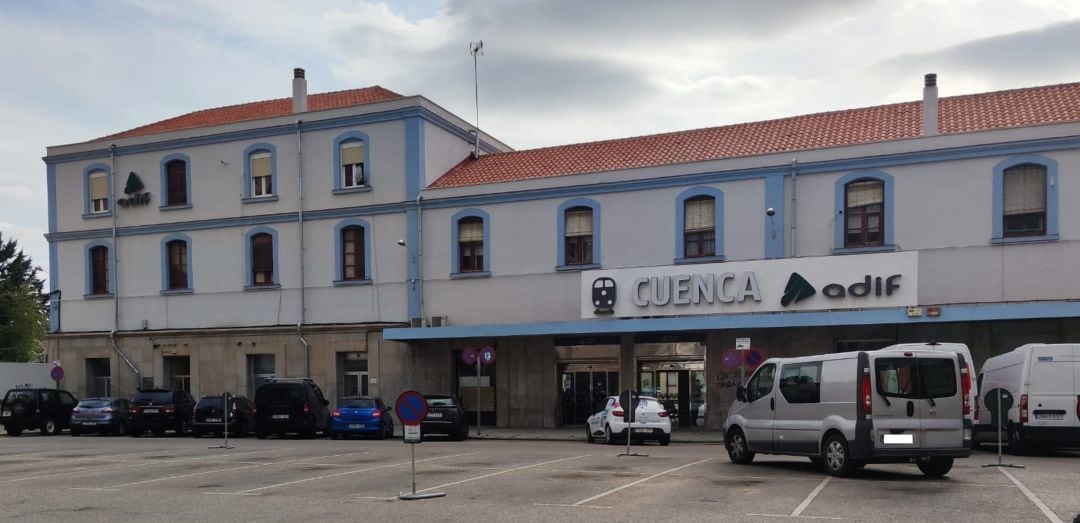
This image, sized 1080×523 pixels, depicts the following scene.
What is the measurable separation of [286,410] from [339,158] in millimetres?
11045

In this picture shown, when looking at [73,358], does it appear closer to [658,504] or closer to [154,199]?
[154,199]

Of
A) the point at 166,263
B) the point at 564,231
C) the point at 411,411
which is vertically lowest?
the point at 411,411

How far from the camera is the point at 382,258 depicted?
34281 millimetres

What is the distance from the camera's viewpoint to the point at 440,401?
2650 cm

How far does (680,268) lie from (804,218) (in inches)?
154

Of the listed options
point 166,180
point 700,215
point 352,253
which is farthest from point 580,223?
point 166,180

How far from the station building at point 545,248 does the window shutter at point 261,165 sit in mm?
118

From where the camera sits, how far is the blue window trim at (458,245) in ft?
108

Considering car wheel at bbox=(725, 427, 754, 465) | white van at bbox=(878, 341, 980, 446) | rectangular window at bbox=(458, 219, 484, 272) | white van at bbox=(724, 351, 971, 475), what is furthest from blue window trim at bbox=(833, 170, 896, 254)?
white van at bbox=(724, 351, 971, 475)

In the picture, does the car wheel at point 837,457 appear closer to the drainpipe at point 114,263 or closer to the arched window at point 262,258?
the arched window at point 262,258

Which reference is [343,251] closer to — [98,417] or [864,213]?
[98,417]

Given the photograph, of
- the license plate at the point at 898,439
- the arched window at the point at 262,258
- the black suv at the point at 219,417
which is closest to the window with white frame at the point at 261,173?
the arched window at the point at 262,258

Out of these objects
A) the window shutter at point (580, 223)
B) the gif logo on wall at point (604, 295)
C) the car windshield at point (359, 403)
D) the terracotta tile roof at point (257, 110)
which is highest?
the terracotta tile roof at point (257, 110)

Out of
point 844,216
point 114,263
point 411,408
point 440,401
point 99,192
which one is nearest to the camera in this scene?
point 411,408
